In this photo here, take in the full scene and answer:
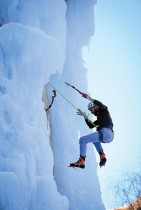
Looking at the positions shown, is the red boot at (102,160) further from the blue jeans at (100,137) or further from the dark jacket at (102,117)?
the dark jacket at (102,117)

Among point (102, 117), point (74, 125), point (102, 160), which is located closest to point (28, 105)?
point (102, 117)

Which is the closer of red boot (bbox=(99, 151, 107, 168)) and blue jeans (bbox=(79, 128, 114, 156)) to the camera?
blue jeans (bbox=(79, 128, 114, 156))


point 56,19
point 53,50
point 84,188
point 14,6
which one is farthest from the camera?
point 84,188

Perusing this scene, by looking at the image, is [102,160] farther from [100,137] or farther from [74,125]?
[74,125]

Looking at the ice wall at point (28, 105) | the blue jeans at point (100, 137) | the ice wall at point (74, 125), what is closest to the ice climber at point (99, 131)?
the blue jeans at point (100, 137)

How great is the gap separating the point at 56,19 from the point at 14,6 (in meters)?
1.36

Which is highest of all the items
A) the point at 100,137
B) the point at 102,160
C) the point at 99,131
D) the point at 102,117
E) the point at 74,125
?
the point at 74,125

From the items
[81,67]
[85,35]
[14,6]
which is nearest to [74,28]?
[85,35]

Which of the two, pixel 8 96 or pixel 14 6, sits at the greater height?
pixel 14 6

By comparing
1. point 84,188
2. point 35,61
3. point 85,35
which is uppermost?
point 85,35

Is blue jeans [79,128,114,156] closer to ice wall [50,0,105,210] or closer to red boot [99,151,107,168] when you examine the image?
red boot [99,151,107,168]

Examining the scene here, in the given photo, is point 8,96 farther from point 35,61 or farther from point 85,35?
point 85,35

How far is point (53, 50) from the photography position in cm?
636

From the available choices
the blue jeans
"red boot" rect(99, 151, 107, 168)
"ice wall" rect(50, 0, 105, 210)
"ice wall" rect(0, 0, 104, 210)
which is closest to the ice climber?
the blue jeans
